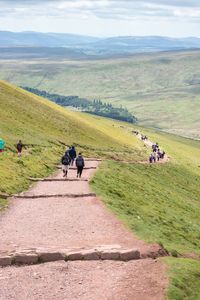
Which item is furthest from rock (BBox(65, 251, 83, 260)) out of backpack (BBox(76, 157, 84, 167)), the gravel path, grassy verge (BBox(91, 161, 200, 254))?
backpack (BBox(76, 157, 84, 167))

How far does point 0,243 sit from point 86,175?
29629 millimetres

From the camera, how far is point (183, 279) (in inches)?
1033

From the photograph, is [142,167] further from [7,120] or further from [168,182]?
[7,120]

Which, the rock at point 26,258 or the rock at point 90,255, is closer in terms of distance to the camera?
the rock at point 26,258

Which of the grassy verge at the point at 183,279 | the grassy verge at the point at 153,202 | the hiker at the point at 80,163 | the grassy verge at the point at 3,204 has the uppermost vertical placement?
the grassy verge at the point at 183,279

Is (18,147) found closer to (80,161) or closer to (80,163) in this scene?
(80,163)

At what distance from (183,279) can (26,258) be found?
813 cm

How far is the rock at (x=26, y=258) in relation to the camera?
1051 inches

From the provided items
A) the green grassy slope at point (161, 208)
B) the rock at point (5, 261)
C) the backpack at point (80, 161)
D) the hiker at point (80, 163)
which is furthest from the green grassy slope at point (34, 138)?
the rock at point (5, 261)

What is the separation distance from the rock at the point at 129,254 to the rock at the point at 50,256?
328 centimetres

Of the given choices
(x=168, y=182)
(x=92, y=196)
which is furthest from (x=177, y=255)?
(x=168, y=182)

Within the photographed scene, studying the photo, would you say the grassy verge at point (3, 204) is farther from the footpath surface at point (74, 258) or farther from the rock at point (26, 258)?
the rock at point (26, 258)

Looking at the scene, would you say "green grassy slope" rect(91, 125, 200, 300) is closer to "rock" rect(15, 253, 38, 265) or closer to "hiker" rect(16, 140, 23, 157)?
"rock" rect(15, 253, 38, 265)

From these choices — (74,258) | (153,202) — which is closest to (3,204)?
(74,258)
